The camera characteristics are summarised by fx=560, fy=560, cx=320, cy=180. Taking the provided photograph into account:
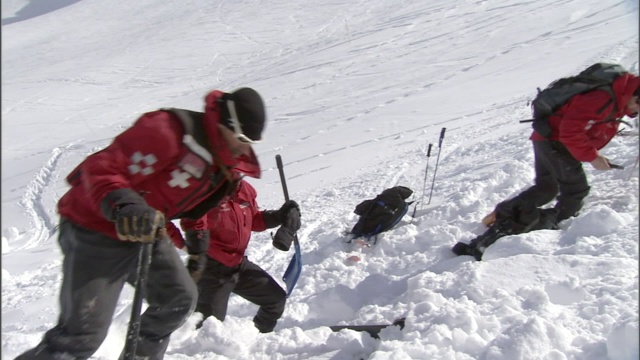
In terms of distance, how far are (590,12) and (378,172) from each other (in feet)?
52.2

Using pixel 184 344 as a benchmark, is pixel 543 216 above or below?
below

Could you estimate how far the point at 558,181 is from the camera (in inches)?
199

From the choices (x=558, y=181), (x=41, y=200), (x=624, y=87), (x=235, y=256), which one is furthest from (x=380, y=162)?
(x=41, y=200)

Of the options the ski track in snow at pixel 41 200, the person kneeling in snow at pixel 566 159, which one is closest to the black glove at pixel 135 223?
the person kneeling in snow at pixel 566 159

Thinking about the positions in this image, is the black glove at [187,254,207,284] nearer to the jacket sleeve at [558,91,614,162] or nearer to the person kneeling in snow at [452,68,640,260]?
the person kneeling in snow at [452,68,640,260]

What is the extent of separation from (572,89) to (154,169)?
3.29 meters

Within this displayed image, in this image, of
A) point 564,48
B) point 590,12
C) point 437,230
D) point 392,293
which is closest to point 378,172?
point 437,230

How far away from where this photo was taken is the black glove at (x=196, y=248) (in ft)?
12.0

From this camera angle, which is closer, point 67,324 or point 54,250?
point 67,324

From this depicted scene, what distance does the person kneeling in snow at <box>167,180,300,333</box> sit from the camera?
3824 millimetres

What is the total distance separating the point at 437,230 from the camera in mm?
5492

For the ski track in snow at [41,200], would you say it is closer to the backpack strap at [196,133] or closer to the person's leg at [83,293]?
the person's leg at [83,293]

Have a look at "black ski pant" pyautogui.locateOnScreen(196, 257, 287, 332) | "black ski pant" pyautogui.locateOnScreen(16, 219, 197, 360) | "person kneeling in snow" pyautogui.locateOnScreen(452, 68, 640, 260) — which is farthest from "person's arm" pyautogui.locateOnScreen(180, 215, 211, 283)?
"person kneeling in snow" pyautogui.locateOnScreen(452, 68, 640, 260)

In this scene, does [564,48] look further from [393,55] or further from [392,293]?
Answer: [392,293]
